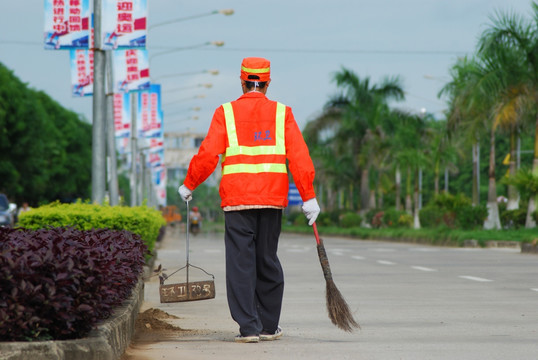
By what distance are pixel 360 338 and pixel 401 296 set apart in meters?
4.61

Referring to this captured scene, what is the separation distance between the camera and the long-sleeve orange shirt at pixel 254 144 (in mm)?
7844

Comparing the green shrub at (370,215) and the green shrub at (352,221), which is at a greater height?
the green shrub at (370,215)

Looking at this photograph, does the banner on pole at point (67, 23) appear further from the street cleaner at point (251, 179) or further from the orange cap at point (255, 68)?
the street cleaner at point (251, 179)

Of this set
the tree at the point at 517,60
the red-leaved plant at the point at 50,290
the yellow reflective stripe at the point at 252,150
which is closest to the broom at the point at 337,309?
the yellow reflective stripe at the point at 252,150

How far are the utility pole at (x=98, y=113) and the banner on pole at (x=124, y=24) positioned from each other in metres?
0.13

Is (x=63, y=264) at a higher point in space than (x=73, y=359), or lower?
higher

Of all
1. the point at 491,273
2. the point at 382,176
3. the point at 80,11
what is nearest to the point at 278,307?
the point at 491,273

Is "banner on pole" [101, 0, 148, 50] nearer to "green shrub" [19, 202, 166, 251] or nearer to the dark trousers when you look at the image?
"green shrub" [19, 202, 166, 251]

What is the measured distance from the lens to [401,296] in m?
12.9

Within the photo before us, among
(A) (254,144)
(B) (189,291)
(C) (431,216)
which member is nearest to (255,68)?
(A) (254,144)

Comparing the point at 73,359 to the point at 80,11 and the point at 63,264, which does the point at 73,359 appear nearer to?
the point at 63,264

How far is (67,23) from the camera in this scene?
61.6 feet

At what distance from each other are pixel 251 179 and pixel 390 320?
2651mm

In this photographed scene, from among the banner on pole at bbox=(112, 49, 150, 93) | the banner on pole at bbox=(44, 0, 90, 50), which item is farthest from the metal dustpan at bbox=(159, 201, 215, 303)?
the banner on pole at bbox=(112, 49, 150, 93)
